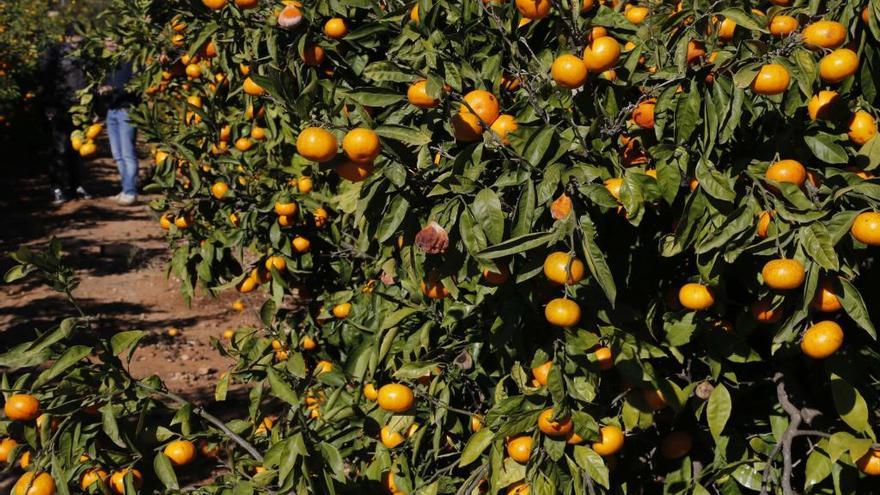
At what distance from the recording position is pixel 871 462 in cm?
164

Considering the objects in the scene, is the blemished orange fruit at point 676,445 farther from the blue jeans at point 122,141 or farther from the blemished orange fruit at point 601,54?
the blue jeans at point 122,141

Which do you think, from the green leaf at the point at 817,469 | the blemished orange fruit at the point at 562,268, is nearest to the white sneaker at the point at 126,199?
the blemished orange fruit at the point at 562,268

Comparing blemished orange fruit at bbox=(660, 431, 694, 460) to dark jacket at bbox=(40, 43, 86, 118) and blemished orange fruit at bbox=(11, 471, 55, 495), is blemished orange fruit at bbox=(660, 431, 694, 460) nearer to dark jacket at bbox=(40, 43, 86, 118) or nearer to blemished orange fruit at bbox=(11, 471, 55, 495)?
blemished orange fruit at bbox=(11, 471, 55, 495)

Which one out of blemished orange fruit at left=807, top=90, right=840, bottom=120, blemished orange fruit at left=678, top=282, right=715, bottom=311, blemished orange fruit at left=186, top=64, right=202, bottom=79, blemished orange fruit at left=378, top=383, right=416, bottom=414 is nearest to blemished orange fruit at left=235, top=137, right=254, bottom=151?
blemished orange fruit at left=186, top=64, right=202, bottom=79

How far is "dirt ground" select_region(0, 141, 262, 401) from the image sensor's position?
502 cm

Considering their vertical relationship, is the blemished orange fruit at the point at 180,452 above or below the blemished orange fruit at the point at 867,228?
below

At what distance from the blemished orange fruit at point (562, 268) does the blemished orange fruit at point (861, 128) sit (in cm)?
73

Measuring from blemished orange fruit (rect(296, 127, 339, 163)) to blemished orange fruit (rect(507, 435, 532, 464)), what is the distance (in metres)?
0.81

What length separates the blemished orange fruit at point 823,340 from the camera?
58.7 inches

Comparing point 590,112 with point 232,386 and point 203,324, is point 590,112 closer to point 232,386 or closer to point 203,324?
point 232,386

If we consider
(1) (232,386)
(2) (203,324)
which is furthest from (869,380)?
(2) (203,324)

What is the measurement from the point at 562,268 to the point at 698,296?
1.40ft

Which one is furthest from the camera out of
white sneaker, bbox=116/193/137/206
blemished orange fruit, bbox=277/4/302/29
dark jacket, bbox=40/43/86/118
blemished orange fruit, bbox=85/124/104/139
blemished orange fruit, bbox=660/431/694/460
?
white sneaker, bbox=116/193/137/206

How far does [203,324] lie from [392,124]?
467 centimetres
